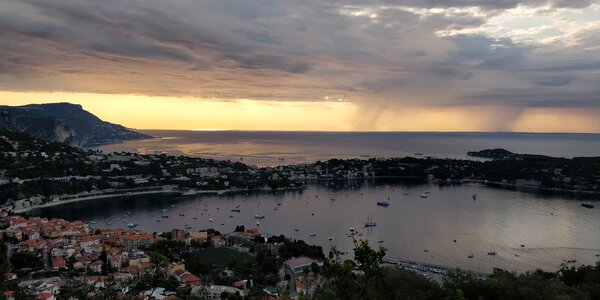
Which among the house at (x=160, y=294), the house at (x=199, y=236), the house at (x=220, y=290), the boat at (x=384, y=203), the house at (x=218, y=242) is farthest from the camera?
the boat at (x=384, y=203)

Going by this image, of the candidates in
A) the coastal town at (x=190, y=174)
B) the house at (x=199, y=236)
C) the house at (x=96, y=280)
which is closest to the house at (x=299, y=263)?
the house at (x=199, y=236)

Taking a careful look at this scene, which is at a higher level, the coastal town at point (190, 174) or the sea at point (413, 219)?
the coastal town at point (190, 174)

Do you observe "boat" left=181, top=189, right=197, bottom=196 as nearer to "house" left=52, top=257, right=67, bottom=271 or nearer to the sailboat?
the sailboat

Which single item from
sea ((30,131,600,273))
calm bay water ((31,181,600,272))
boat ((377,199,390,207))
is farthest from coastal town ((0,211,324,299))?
boat ((377,199,390,207))

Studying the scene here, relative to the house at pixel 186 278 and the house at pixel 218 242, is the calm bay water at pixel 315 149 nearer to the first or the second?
the house at pixel 218 242

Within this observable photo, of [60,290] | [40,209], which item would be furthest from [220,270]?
[40,209]

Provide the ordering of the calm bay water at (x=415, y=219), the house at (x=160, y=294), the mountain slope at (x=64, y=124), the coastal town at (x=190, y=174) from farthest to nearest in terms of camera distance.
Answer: the mountain slope at (x=64, y=124) → the coastal town at (x=190, y=174) → the calm bay water at (x=415, y=219) → the house at (x=160, y=294)

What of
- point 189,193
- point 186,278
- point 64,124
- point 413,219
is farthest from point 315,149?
point 186,278

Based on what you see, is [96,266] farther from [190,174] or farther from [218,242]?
[190,174]
